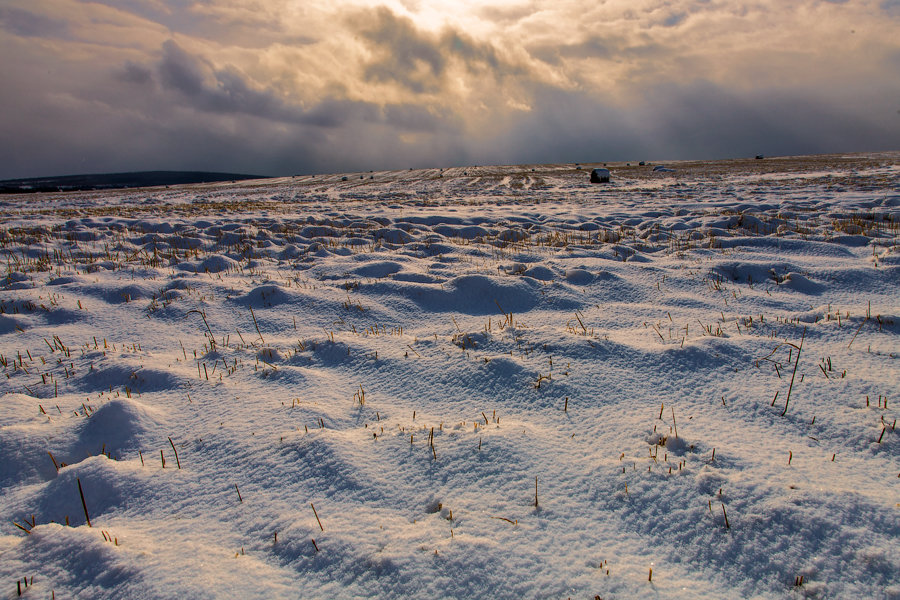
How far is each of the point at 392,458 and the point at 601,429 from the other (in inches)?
44.2

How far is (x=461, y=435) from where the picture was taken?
2277 millimetres

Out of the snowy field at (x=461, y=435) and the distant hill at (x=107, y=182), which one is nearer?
the snowy field at (x=461, y=435)

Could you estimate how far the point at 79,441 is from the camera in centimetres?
234

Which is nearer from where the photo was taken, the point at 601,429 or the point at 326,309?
the point at 601,429

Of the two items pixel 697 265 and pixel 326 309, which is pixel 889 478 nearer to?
pixel 697 265

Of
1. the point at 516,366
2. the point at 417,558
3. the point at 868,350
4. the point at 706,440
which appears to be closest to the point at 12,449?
the point at 417,558

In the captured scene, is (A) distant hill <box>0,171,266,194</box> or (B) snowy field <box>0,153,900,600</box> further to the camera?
(A) distant hill <box>0,171,266,194</box>

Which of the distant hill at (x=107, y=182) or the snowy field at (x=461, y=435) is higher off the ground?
the distant hill at (x=107, y=182)

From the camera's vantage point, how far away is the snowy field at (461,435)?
154cm

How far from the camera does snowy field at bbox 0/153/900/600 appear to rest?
1.54 metres

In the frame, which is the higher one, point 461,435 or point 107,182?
point 107,182

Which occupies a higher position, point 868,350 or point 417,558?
point 868,350

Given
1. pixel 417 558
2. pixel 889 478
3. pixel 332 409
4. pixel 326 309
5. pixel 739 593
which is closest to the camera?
pixel 739 593

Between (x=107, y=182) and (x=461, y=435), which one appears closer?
(x=461, y=435)
